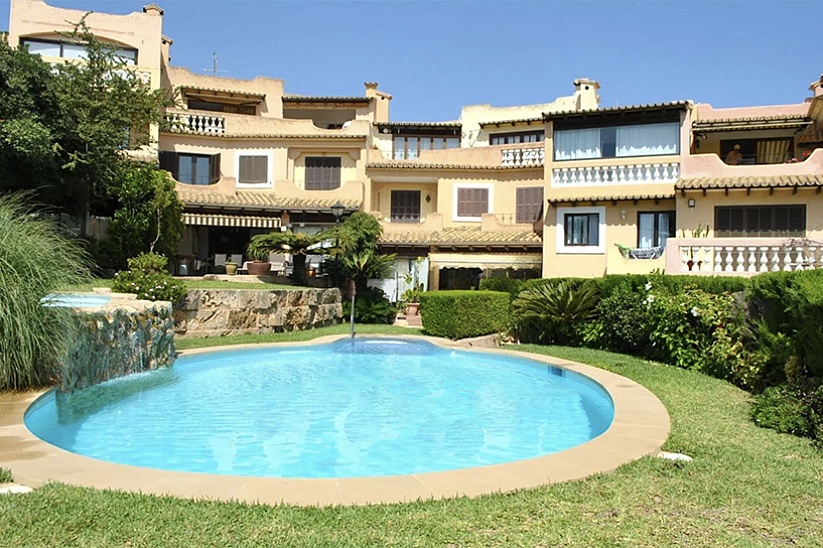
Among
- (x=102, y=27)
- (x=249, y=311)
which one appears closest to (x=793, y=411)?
(x=249, y=311)

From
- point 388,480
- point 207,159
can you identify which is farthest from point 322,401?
point 207,159

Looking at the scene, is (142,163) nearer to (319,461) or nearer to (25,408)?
(25,408)

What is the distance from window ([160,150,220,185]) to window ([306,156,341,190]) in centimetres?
571

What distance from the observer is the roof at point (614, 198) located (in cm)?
2717

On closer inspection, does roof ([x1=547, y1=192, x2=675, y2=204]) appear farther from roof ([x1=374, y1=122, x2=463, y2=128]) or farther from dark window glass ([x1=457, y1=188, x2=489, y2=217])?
roof ([x1=374, y1=122, x2=463, y2=128])

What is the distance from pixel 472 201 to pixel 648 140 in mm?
12104

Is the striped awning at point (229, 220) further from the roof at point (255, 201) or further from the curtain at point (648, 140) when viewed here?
the curtain at point (648, 140)

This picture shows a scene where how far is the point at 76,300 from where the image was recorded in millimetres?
12586

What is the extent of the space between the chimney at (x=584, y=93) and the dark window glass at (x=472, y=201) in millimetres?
15007

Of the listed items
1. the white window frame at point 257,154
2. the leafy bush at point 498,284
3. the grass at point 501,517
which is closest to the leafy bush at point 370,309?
the leafy bush at point 498,284

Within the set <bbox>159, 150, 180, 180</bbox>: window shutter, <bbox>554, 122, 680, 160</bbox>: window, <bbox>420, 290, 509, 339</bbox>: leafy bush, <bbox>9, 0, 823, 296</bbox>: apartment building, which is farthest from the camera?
<bbox>159, 150, 180, 180</bbox>: window shutter

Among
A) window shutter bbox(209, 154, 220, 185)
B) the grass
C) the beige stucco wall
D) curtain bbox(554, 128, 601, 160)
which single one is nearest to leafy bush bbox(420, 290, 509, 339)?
curtain bbox(554, 128, 601, 160)

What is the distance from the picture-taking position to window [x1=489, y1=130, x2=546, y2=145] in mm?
43031

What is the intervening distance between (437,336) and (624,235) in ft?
39.1
